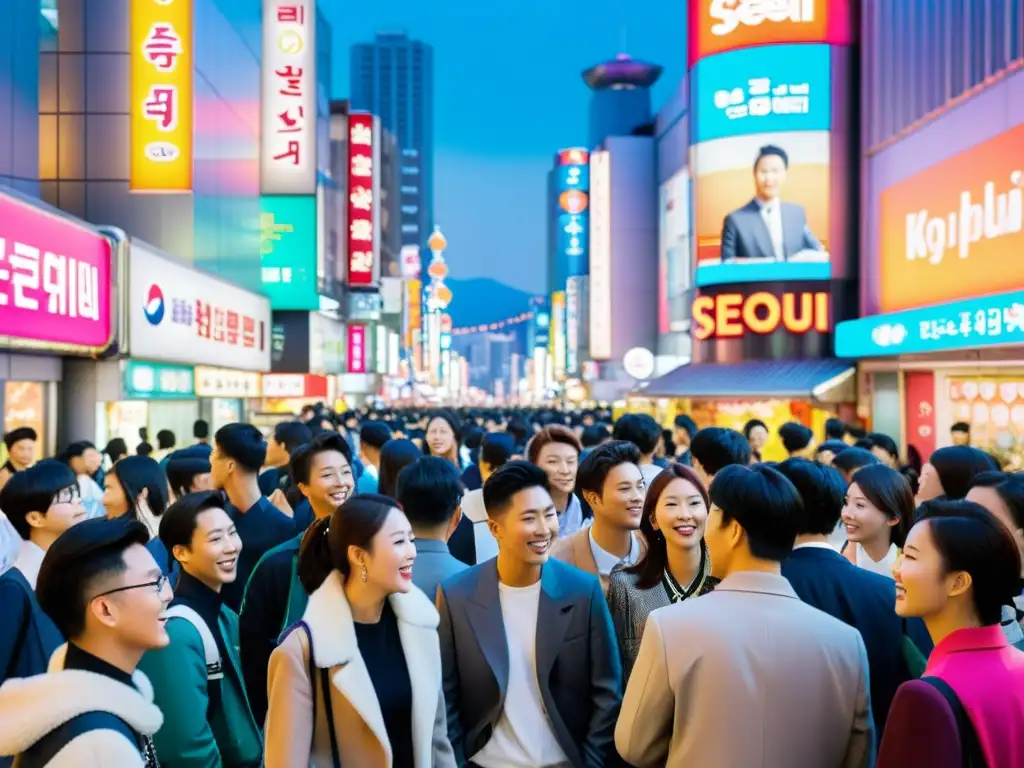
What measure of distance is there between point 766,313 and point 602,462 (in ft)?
71.7

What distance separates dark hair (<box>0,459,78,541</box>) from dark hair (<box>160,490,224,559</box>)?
0.68m

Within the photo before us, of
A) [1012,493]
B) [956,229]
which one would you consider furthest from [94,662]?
[956,229]

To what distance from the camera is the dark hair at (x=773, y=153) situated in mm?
25500

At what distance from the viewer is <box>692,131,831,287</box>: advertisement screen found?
25391mm

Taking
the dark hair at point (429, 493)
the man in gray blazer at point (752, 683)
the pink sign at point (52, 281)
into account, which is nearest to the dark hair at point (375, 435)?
the dark hair at point (429, 493)

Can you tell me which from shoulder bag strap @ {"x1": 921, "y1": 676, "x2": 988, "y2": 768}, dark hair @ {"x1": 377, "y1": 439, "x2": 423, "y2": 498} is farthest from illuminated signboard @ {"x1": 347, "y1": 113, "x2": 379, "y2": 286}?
shoulder bag strap @ {"x1": 921, "y1": 676, "x2": 988, "y2": 768}

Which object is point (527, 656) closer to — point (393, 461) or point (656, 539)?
point (656, 539)

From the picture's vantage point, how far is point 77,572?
107 inches

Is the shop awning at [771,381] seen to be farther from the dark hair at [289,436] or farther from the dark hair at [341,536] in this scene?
the dark hair at [341,536]

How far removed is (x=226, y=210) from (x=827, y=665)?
79.7ft

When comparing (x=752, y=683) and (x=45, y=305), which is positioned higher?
(x=45, y=305)

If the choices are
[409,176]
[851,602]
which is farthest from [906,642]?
[409,176]

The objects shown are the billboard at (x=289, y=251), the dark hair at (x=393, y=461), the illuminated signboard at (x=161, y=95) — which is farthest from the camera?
the billboard at (x=289, y=251)

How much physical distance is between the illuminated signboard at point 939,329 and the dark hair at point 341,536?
484 inches
